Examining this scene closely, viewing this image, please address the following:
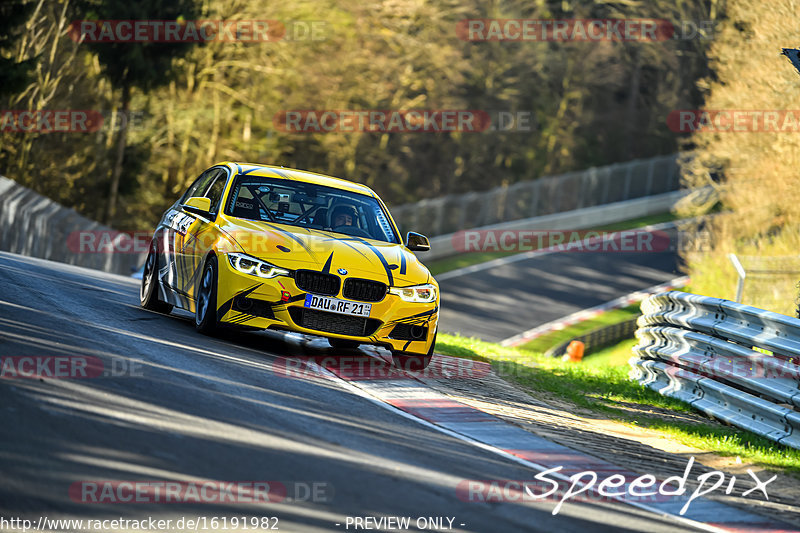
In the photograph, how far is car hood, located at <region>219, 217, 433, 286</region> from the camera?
9758 millimetres

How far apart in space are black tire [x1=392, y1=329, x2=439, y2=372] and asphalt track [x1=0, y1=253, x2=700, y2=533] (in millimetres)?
1860

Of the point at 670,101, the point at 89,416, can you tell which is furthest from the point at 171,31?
the point at 670,101

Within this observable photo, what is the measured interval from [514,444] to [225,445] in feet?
8.12

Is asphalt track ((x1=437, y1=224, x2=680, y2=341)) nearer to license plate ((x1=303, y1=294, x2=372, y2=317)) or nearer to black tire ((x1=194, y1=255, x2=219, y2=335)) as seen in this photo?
black tire ((x1=194, y1=255, x2=219, y2=335))

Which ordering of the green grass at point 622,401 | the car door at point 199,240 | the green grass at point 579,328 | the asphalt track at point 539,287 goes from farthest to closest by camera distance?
the asphalt track at point 539,287 → the green grass at point 579,328 → the car door at point 199,240 → the green grass at point 622,401

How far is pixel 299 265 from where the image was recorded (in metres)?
9.68

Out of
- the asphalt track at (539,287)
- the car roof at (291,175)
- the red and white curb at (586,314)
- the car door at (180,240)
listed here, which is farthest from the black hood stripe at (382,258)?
the asphalt track at (539,287)

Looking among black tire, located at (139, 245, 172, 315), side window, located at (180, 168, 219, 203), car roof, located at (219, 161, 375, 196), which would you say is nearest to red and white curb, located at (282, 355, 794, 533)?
car roof, located at (219, 161, 375, 196)

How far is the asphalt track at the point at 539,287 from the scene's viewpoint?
34.8 meters

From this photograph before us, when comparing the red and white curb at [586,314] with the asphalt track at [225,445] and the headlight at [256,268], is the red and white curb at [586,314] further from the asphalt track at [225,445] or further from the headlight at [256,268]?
the asphalt track at [225,445]

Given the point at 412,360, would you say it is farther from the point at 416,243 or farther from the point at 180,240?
the point at 180,240

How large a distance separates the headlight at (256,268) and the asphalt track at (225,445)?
855mm

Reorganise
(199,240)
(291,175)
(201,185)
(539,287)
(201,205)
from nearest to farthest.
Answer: (199,240) → (201,205) → (291,175) → (201,185) → (539,287)

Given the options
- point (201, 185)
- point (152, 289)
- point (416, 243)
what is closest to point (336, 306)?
point (416, 243)
